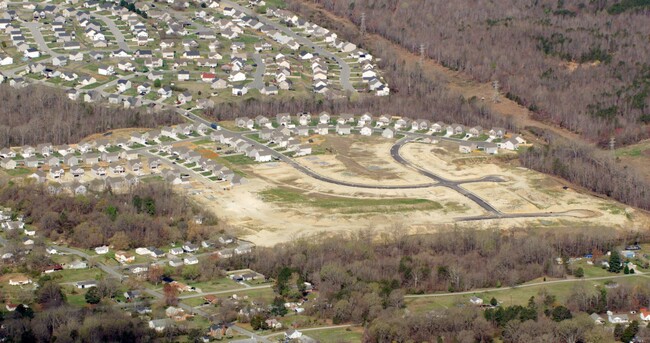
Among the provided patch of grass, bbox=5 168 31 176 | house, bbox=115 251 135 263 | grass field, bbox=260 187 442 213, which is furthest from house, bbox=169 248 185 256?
patch of grass, bbox=5 168 31 176

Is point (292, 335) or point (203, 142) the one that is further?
point (203, 142)

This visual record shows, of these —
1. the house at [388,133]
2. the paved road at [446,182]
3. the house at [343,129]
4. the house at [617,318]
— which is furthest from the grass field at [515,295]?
the house at [343,129]

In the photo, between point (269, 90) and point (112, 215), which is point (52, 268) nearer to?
point (112, 215)

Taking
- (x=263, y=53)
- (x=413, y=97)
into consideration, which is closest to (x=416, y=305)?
(x=413, y=97)

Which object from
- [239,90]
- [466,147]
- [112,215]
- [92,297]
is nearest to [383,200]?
[466,147]

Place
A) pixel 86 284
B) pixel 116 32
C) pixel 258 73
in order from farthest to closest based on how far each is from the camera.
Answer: pixel 116 32 → pixel 258 73 → pixel 86 284
